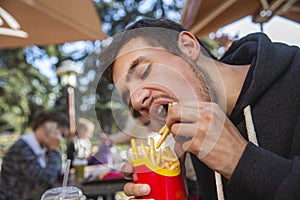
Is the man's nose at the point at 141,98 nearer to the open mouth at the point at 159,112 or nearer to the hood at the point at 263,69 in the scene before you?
the open mouth at the point at 159,112

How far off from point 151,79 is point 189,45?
0.76ft

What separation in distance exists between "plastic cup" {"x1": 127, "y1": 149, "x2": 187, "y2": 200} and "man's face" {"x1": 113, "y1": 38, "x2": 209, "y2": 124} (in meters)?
0.13

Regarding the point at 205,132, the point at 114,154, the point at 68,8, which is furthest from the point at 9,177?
the point at 205,132

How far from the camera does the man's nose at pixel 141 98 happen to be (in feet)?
2.77

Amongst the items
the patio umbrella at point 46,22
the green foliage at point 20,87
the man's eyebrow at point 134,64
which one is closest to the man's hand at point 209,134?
the man's eyebrow at point 134,64

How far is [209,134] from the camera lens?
0.69 meters

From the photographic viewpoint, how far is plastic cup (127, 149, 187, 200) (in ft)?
2.50

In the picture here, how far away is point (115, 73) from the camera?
0.99 metres

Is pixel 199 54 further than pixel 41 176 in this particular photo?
No

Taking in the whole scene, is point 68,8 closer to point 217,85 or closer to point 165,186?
point 217,85

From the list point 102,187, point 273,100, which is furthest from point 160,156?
point 102,187

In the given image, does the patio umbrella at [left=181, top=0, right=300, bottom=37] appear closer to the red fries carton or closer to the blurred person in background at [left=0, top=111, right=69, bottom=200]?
the red fries carton

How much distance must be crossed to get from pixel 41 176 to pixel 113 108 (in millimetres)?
1712

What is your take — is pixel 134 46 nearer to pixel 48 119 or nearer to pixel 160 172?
pixel 160 172
